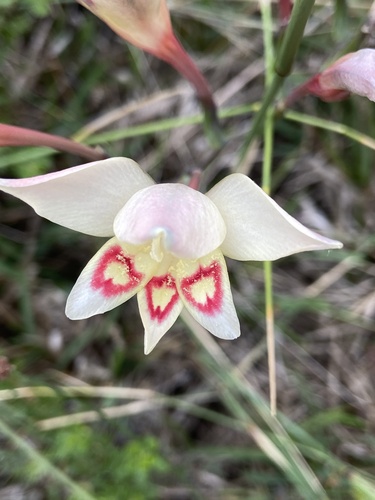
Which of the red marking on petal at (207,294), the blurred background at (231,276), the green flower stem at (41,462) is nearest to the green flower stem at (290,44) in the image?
the red marking on petal at (207,294)

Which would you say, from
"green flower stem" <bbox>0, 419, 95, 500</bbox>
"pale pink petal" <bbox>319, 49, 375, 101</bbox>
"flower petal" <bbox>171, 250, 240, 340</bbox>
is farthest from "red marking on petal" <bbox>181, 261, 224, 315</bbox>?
"green flower stem" <bbox>0, 419, 95, 500</bbox>

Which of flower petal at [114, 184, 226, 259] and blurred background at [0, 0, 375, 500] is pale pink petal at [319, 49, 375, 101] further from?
blurred background at [0, 0, 375, 500]

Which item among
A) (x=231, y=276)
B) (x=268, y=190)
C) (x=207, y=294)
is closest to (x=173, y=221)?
(x=207, y=294)

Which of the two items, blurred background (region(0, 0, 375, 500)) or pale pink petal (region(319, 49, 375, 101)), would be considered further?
blurred background (region(0, 0, 375, 500))

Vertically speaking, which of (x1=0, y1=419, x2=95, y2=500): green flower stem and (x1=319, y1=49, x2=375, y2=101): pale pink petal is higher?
(x1=319, y1=49, x2=375, y2=101): pale pink petal

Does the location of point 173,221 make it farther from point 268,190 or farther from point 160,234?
point 268,190
